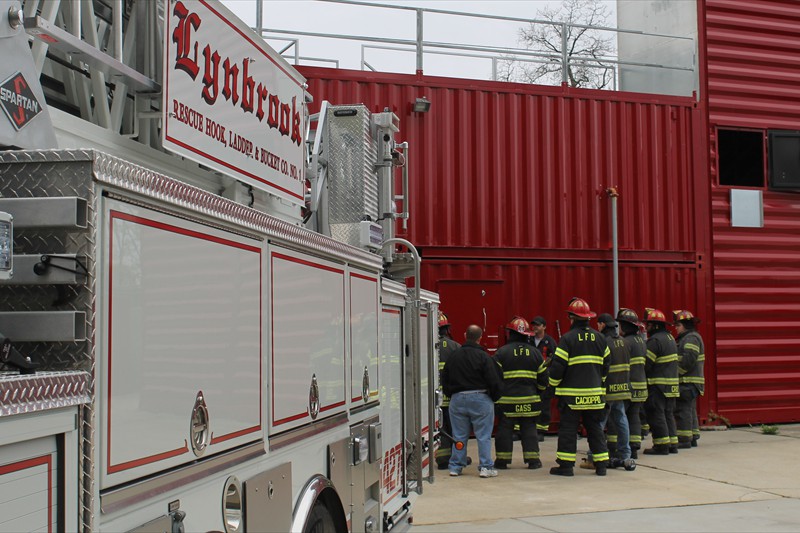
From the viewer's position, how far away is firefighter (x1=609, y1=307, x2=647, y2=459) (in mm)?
10477

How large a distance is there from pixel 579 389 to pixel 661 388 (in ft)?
6.99

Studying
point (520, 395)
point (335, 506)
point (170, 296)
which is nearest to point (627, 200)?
point (520, 395)

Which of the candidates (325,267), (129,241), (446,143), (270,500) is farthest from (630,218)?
(129,241)

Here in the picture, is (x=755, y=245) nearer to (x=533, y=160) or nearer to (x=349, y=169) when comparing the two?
(x=533, y=160)

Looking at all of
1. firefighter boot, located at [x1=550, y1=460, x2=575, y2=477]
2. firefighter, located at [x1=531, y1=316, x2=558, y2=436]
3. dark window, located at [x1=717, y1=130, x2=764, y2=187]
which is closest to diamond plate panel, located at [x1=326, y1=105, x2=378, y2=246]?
firefighter boot, located at [x1=550, y1=460, x2=575, y2=477]

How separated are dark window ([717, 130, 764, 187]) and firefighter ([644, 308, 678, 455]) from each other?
3667mm

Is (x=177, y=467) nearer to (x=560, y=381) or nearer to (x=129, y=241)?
(x=129, y=241)

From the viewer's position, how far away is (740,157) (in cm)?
1377

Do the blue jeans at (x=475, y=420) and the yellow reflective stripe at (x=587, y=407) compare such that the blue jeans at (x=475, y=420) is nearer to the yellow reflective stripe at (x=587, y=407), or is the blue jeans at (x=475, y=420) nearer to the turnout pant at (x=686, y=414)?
the yellow reflective stripe at (x=587, y=407)

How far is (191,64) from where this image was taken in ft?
9.75

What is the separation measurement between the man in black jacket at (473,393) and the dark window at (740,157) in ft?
20.8

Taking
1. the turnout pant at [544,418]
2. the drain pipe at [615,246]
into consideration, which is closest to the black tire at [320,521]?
the turnout pant at [544,418]

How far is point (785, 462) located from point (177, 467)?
9.49 metres

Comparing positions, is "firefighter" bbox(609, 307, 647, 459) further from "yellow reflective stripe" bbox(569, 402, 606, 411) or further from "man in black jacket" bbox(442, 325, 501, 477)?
"man in black jacket" bbox(442, 325, 501, 477)
